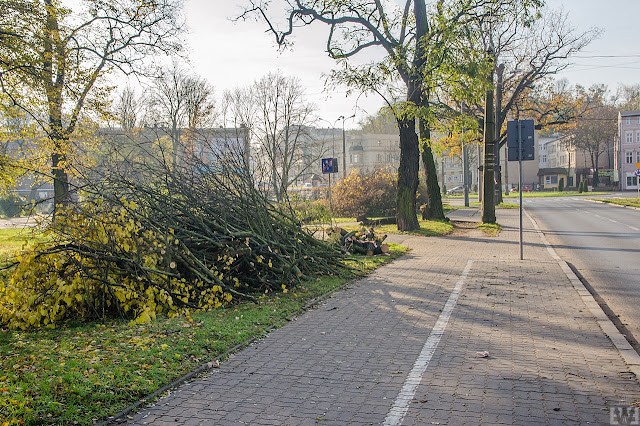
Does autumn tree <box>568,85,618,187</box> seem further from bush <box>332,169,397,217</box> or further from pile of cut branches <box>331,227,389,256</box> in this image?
pile of cut branches <box>331,227,389,256</box>

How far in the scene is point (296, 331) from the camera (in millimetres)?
7176

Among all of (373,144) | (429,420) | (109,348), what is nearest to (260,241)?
(109,348)

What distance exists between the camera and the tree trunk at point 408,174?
21328 millimetres

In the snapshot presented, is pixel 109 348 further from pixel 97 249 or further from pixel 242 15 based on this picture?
pixel 242 15

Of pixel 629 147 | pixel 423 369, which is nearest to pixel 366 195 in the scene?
pixel 423 369

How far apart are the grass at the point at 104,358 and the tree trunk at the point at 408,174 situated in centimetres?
1384

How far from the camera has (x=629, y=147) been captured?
9019 centimetres

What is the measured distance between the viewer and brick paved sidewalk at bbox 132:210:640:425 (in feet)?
14.4

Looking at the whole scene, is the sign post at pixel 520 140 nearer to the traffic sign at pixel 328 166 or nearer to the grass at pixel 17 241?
the grass at pixel 17 241

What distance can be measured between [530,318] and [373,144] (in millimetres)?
103159

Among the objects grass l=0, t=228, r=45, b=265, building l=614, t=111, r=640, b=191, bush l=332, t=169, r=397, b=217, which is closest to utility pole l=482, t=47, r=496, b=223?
bush l=332, t=169, r=397, b=217

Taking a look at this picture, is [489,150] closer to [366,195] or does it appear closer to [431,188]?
[431,188]

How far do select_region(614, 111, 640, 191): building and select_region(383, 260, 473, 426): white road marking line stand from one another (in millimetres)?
89934

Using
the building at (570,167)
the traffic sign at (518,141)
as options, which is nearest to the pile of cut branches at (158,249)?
the traffic sign at (518,141)
